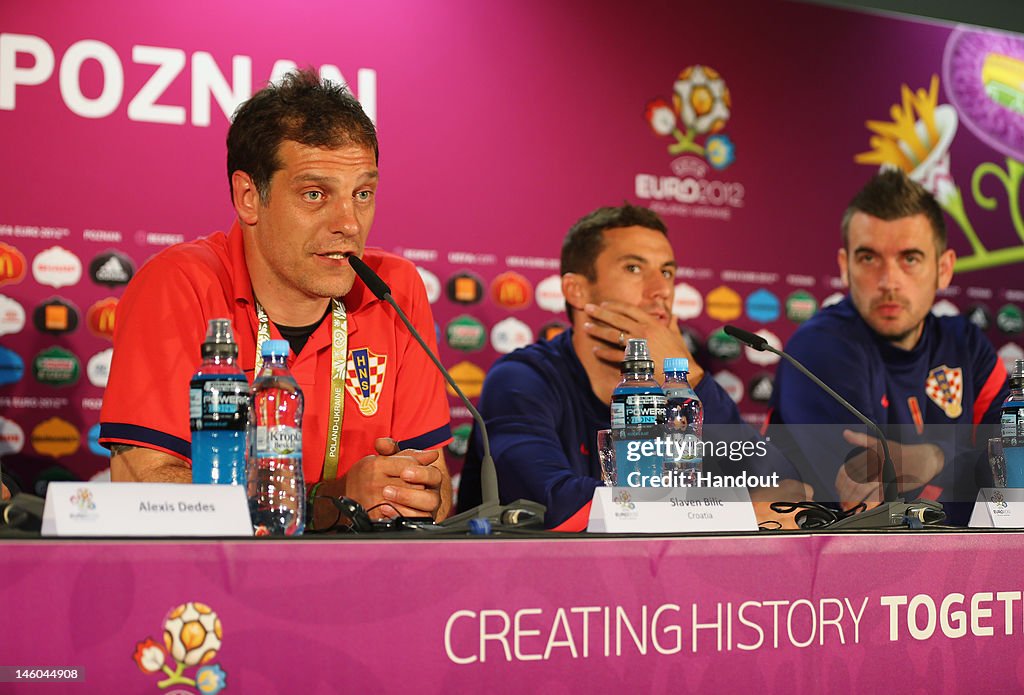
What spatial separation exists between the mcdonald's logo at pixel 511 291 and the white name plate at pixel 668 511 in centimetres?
182

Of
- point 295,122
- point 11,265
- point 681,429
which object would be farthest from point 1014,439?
point 11,265

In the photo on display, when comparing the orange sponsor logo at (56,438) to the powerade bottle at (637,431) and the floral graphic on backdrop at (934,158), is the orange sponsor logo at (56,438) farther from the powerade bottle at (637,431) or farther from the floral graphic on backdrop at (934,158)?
the floral graphic on backdrop at (934,158)

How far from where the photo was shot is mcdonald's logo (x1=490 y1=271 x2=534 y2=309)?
317 cm

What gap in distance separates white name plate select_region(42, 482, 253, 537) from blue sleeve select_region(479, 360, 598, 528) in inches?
38.4

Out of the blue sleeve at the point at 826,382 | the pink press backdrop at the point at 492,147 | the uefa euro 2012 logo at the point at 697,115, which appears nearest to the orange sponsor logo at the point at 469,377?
the pink press backdrop at the point at 492,147

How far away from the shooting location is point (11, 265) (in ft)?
8.68

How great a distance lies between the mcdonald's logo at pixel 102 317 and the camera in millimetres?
2738

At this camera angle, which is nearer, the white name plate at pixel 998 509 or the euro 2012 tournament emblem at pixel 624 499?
the euro 2012 tournament emblem at pixel 624 499

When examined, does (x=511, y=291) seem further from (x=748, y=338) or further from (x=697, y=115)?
(x=748, y=338)

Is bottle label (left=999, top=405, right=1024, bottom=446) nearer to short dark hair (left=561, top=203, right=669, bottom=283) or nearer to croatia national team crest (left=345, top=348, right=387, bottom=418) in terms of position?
croatia national team crest (left=345, top=348, right=387, bottom=418)

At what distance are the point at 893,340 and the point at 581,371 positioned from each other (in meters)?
1.18

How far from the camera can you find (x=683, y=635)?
1.24 metres

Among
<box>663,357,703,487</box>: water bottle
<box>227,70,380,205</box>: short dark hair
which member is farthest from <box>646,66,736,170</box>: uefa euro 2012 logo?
<box>227,70,380,205</box>: short dark hair

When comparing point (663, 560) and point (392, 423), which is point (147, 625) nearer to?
point (663, 560)
